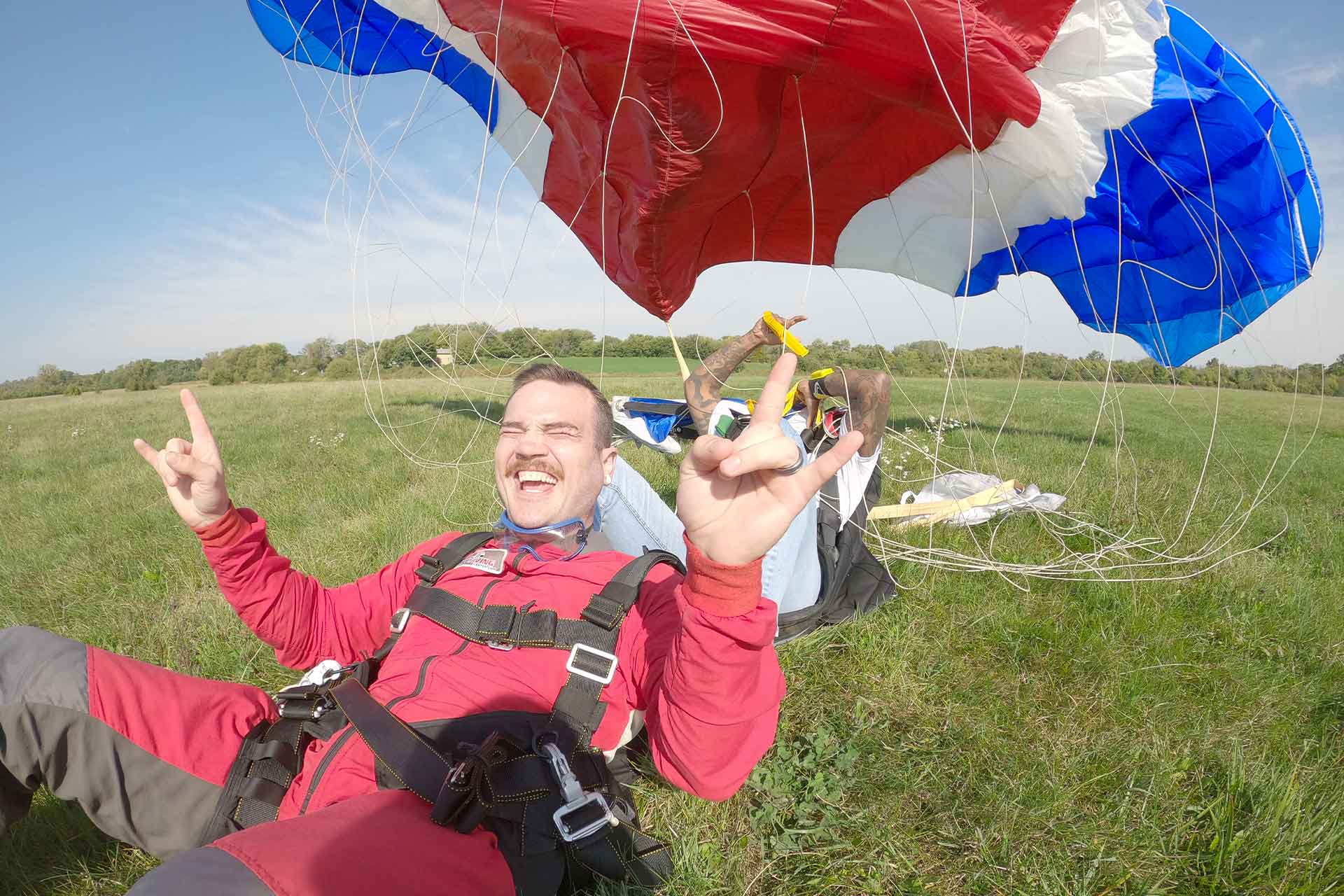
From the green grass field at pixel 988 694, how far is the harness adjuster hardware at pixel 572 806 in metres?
0.46

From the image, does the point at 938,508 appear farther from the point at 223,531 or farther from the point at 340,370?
the point at 340,370

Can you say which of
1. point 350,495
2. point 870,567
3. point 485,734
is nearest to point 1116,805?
point 870,567

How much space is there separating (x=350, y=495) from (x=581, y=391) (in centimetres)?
384

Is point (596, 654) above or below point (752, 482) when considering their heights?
below

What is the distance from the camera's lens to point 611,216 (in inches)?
104

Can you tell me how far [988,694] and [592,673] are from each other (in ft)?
5.71

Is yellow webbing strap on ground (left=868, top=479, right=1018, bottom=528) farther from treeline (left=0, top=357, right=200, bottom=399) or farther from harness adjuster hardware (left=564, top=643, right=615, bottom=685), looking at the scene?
treeline (left=0, top=357, right=200, bottom=399)

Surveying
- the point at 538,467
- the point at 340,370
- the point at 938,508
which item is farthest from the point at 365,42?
the point at 340,370

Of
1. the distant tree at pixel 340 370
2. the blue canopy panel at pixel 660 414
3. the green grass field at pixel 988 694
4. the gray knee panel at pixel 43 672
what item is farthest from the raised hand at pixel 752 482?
the distant tree at pixel 340 370

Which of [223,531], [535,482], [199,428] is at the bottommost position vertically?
[223,531]

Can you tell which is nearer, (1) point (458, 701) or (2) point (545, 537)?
(1) point (458, 701)

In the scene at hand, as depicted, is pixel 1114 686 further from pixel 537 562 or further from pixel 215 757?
pixel 215 757

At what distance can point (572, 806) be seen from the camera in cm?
140

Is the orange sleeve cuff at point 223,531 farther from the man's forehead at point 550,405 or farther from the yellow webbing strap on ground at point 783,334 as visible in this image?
the yellow webbing strap on ground at point 783,334
